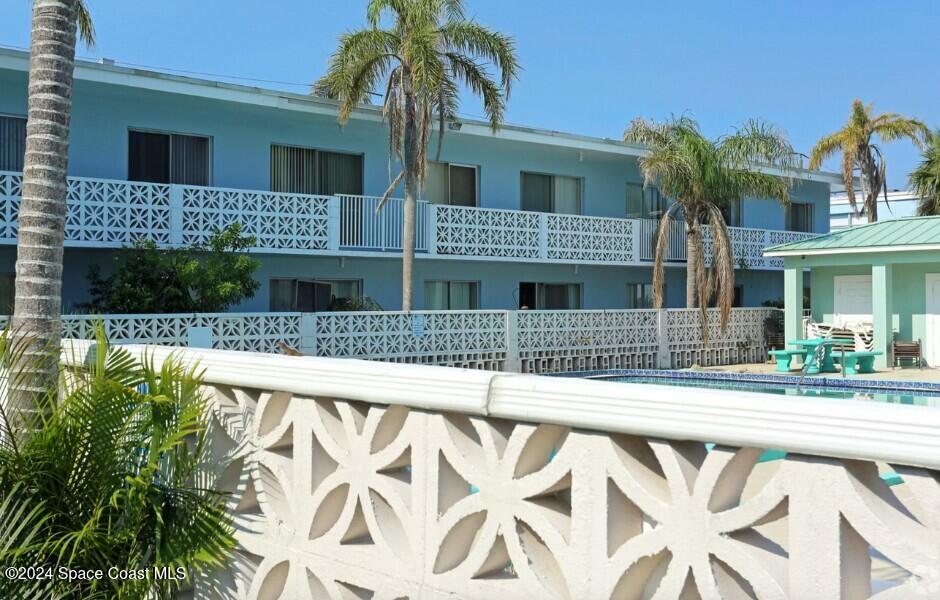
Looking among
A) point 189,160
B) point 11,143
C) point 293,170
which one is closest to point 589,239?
point 293,170

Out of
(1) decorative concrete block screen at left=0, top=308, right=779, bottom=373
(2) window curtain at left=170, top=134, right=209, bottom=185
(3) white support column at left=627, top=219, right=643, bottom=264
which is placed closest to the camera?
(1) decorative concrete block screen at left=0, top=308, right=779, bottom=373

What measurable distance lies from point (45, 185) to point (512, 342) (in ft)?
54.7

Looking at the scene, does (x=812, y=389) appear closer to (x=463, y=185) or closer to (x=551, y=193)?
(x=551, y=193)

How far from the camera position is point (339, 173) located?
72.3 ft

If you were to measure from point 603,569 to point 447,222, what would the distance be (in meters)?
19.9

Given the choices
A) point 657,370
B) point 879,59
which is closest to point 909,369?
point 657,370

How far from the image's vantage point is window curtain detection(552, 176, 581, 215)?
86.7ft

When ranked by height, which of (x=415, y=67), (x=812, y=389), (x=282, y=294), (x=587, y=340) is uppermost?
(x=415, y=67)

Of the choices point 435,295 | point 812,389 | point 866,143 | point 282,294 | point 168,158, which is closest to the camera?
point 168,158

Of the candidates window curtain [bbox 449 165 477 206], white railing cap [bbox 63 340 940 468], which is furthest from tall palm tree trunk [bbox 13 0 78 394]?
window curtain [bbox 449 165 477 206]

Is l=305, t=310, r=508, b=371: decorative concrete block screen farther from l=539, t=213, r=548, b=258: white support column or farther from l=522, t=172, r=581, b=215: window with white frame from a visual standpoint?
l=522, t=172, r=581, b=215: window with white frame

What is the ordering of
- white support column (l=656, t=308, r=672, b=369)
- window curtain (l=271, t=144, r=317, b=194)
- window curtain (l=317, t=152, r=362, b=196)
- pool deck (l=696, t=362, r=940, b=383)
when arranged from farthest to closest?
white support column (l=656, t=308, r=672, b=369), window curtain (l=317, t=152, r=362, b=196), window curtain (l=271, t=144, r=317, b=194), pool deck (l=696, t=362, r=940, b=383)

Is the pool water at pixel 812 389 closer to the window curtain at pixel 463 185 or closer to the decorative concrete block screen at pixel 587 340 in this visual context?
the decorative concrete block screen at pixel 587 340

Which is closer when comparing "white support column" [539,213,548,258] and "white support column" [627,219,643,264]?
"white support column" [539,213,548,258]
